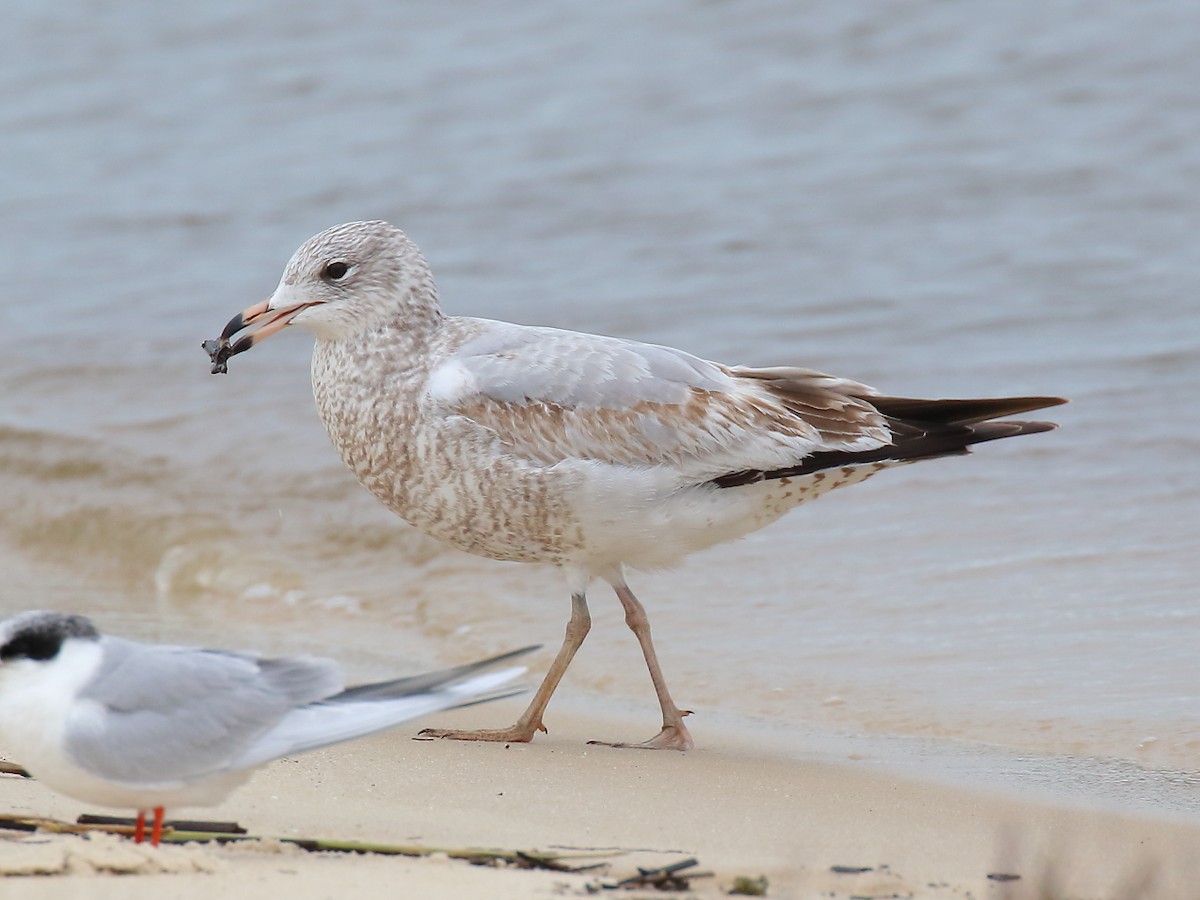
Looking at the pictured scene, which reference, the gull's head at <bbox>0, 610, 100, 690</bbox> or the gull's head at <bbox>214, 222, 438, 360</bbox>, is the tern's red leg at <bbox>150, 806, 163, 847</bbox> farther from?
the gull's head at <bbox>214, 222, 438, 360</bbox>

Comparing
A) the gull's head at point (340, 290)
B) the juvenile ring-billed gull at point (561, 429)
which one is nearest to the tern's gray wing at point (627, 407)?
the juvenile ring-billed gull at point (561, 429)

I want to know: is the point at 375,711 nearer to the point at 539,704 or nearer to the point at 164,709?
the point at 164,709

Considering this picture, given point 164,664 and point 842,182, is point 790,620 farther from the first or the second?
point 842,182

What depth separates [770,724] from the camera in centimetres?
547

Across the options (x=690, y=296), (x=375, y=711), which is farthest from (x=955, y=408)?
(x=690, y=296)

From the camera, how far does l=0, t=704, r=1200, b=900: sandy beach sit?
3.36 meters

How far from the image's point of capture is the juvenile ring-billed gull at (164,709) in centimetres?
335

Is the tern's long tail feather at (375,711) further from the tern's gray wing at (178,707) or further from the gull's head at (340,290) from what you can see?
the gull's head at (340,290)

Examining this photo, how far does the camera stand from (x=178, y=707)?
11.3 ft

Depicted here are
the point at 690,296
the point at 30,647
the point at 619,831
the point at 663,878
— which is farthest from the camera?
the point at 690,296

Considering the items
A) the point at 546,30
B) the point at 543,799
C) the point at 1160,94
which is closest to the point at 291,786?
the point at 543,799

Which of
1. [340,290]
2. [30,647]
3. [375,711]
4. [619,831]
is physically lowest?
[619,831]

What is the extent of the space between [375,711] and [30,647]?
27.0 inches

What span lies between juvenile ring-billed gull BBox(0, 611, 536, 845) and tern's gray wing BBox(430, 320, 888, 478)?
1.64 meters
